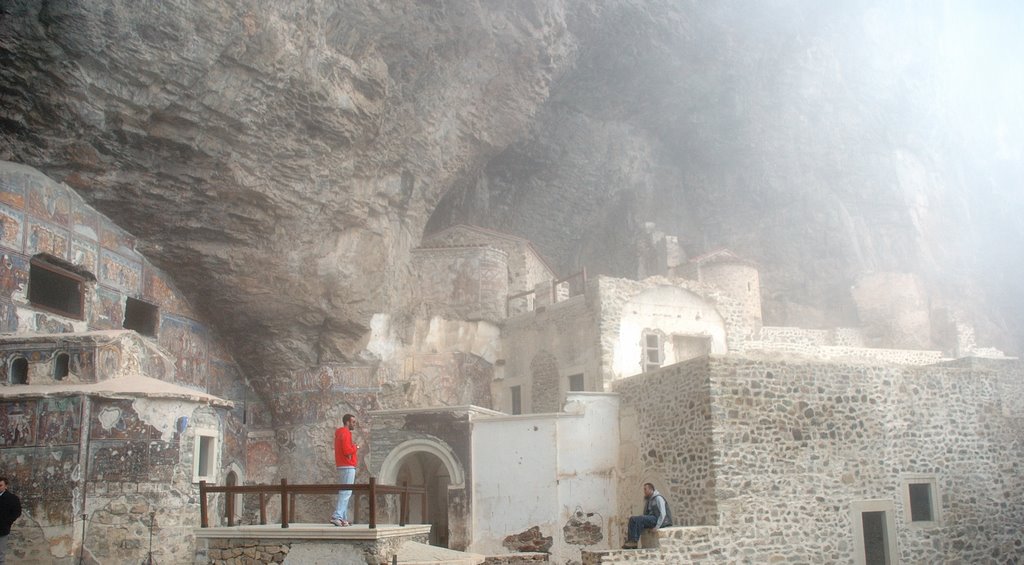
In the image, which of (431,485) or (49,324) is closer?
(49,324)

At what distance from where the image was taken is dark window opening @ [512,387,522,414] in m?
23.1

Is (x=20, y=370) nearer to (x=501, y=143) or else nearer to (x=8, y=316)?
(x=8, y=316)

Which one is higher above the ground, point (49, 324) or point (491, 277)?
point (491, 277)

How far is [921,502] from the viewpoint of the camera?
1667cm

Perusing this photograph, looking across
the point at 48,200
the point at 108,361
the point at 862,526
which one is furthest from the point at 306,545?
the point at 48,200

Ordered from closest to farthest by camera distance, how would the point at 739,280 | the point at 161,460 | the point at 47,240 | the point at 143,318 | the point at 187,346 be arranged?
1. the point at 161,460
2. the point at 47,240
3. the point at 143,318
4. the point at 187,346
5. the point at 739,280

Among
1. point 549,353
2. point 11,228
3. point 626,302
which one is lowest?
point 549,353

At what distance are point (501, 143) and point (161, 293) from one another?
963 centimetres

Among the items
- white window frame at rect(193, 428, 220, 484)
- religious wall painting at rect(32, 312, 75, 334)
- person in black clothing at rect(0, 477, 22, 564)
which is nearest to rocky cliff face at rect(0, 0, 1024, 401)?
religious wall painting at rect(32, 312, 75, 334)

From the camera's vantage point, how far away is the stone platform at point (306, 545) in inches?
427

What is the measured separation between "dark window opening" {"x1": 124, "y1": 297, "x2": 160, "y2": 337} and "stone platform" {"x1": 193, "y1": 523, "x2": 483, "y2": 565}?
354 inches

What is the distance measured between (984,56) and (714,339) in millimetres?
26340

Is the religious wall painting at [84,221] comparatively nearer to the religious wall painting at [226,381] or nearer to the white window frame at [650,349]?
the religious wall painting at [226,381]

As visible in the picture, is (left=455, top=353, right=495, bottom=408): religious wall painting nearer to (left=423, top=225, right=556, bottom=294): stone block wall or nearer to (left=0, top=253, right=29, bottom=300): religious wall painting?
(left=423, top=225, right=556, bottom=294): stone block wall
